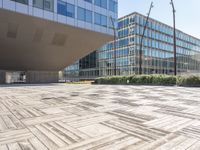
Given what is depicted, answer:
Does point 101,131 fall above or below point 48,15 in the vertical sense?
below

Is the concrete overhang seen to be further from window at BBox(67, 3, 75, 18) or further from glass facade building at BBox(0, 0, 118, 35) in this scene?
window at BBox(67, 3, 75, 18)

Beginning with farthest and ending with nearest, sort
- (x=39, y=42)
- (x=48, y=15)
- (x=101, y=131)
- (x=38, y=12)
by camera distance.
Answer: (x=39, y=42) → (x=48, y=15) → (x=38, y=12) → (x=101, y=131)

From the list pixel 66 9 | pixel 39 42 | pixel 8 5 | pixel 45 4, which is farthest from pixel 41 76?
pixel 8 5

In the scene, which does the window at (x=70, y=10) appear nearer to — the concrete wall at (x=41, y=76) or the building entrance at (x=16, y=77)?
the concrete wall at (x=41, y=76)

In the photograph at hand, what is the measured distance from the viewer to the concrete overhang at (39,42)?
82.3ft

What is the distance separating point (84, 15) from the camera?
30.2m

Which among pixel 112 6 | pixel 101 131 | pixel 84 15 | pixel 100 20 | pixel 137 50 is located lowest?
pixel 101 131

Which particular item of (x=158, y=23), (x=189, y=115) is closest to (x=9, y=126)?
(x=189, y=115)

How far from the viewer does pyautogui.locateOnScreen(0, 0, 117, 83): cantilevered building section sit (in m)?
24.4

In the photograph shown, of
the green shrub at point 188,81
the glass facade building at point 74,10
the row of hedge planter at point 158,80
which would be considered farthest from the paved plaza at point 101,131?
the glass facade building at point 74,10

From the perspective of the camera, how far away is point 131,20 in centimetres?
5447

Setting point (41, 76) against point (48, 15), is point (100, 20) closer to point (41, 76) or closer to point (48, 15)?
point (48, 15)

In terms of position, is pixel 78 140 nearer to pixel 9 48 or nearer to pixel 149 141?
pixel 149 141

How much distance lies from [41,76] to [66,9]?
57.7ft
